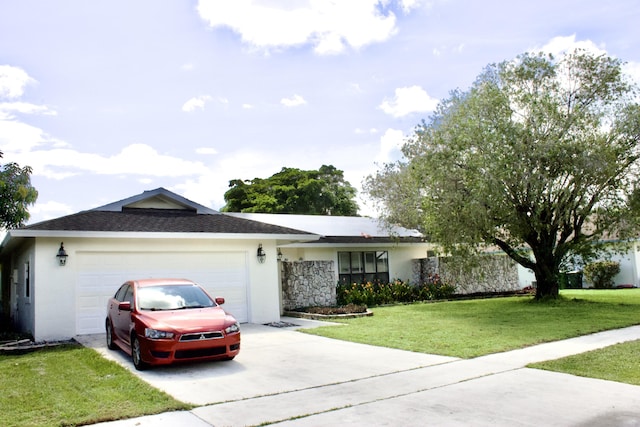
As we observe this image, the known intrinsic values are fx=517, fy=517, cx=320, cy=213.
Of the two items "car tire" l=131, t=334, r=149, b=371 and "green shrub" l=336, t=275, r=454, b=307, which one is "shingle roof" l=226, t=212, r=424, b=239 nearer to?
"green shrub" l=336, t=275, r=454, b=307

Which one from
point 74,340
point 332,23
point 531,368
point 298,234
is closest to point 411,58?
point 332,23

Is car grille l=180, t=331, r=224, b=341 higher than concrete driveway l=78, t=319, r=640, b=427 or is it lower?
higher

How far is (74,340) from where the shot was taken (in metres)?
12.0

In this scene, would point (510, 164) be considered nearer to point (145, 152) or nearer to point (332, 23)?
point (332, 23)

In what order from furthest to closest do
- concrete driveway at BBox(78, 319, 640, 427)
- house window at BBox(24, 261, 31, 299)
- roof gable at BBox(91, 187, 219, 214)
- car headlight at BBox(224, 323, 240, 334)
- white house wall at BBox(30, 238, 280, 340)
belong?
1. roof gable at BBox(91, 187, 219, 214)
2. house window at BBox(24, 261, 31, 299)
3. white house wall at BBox(30, 238, 280, 340)
4. car headlight at BBox(224, 323, 240, 334)
5. concrete driveway at BBox(78, 319, 640, 427)

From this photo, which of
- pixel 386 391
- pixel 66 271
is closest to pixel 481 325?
pixel 386 391

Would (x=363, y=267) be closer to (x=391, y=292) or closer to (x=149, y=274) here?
(x=391, y=292)

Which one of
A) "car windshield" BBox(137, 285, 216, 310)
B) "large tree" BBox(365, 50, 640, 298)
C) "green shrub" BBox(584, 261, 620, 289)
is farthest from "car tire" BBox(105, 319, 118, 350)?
"green shrub" BBox(584, 261, 620, 289)

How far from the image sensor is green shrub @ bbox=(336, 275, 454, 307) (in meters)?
19.5

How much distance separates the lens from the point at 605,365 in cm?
789

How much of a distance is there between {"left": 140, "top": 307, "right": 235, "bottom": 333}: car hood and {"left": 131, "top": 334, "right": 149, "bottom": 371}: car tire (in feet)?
1.25

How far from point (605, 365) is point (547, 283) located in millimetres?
12103

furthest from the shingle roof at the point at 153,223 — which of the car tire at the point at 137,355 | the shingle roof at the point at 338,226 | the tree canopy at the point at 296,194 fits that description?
the tree canopy at the point at 296,194

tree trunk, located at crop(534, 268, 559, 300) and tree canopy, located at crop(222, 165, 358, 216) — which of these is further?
tree canopy, located at crop(222, 165, 358, 216)
